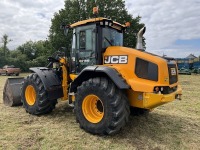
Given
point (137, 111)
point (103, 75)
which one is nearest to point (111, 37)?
point (103, 75)

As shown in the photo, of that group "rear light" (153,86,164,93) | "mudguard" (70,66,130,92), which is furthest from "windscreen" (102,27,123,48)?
"rear light" (153,86,164,93)

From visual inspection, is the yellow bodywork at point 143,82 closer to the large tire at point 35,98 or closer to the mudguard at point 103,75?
the mudguard at point 103,75

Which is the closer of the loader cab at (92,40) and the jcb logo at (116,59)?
the jcb logo at (116,59)

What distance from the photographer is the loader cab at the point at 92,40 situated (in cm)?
583

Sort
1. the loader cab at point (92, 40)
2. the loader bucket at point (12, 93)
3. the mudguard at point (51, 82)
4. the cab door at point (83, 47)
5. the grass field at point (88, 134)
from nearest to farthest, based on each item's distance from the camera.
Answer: the grass field at point (88, 134), the loader cab at point (92, 40), the cab door at point (83, 47), the mudguard at point (51, 82), the loader bucket at point (12, 93)

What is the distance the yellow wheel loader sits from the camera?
498cm

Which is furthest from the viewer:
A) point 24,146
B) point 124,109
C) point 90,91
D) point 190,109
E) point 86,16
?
point 86,16

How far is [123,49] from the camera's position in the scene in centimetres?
552

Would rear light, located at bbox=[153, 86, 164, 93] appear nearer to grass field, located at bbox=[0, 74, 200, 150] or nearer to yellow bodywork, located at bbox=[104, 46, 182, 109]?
yellow bodywork, located at bbox=[104, 46, 182, 109]

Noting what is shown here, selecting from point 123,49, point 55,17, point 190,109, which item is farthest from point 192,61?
point 123,49

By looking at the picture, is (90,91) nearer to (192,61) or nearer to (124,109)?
(124,109)

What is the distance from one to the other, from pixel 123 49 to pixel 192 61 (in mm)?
29641

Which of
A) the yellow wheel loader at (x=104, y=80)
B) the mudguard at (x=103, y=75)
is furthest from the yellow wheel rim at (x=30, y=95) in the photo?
the mudguard at (x=103, y=75)

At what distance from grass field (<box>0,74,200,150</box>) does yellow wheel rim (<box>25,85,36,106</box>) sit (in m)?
0.38
